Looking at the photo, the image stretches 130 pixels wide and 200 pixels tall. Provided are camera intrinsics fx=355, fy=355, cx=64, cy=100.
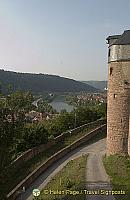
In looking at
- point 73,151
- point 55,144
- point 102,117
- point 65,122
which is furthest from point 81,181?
point 102,117

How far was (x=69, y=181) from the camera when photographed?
67.9 ft

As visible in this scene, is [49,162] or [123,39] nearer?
[123,39]

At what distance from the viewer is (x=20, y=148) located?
32.4m

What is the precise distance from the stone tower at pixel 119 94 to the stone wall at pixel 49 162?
5.16 meters

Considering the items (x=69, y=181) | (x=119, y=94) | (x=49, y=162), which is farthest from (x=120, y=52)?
(x=49, y=162)

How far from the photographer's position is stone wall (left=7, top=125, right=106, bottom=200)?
22188mm

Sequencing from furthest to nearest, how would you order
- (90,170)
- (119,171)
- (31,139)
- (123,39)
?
(31,139) < (123,39) < (90,170) < (119,171)

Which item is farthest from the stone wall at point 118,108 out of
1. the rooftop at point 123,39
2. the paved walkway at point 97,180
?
the paved walkway at point 97,180

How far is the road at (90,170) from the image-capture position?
2059cm

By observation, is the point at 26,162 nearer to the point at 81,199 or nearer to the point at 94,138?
the point at 94,138

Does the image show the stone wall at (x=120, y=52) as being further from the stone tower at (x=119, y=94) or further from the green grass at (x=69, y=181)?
the green grass at (x=69, y=181)

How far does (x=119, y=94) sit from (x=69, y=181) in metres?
8.00

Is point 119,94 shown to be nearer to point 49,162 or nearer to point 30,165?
point 49,162

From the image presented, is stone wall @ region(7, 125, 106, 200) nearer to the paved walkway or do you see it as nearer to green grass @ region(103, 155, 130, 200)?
the paved walkway
